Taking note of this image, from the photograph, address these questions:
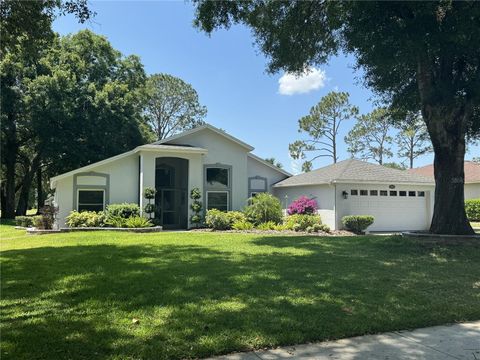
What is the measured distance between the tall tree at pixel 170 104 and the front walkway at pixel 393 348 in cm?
4383

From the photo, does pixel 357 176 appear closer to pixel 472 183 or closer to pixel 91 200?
pixel 91 200

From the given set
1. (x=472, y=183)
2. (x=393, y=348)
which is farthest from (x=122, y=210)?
(x=472, y=183)

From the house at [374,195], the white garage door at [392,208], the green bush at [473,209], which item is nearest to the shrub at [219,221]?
the house at [374,195]

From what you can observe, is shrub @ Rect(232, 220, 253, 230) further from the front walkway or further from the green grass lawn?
the front walkway

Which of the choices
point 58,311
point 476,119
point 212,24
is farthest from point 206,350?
point 476,119

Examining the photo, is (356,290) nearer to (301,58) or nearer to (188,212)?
(301,58)

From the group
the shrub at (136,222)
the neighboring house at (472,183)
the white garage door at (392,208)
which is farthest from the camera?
the neighboring house at (472,183)

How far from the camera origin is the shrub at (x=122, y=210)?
2072cm

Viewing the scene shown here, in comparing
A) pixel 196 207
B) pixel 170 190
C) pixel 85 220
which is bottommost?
pixel 85 220

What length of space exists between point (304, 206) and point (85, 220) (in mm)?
11213

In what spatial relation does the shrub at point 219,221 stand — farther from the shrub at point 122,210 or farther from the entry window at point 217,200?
the shrub at point 122,210

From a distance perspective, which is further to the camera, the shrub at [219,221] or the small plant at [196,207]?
the small plant at [196,207]

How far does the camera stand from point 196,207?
73.4 feet

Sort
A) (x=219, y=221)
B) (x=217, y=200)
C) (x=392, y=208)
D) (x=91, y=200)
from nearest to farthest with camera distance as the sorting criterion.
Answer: (x=219, y=221) < (x=91, y=200) < (x=392, y=208) < (x=217, y=200)
